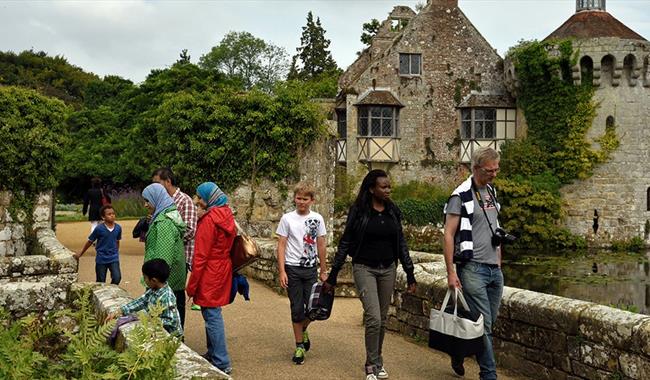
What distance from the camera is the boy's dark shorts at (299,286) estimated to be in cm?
636

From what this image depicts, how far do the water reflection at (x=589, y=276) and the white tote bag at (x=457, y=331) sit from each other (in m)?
12.2

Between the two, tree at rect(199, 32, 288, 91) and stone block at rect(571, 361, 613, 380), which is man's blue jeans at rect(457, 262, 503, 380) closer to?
stone block at rect(571, 361, 613, 380)

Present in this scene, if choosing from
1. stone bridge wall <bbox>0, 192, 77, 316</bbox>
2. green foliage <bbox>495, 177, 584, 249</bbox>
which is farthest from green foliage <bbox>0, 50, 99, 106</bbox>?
stone bridge wall <bbox>0, 192, 77, 316</bbox>

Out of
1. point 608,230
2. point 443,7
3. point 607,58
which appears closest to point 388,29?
point 443,7

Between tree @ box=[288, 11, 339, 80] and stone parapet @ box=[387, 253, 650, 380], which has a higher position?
tree @ box=[288, 11, 339, 80]

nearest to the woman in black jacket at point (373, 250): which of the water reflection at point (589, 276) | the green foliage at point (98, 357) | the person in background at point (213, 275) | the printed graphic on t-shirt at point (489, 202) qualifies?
the printed graphic on t-shirt at point (489, 202)

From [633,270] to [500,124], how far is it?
33.9 feet

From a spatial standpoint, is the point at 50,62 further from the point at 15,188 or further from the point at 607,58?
the point at 15,188

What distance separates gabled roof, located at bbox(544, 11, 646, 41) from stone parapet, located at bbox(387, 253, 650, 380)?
26104mm

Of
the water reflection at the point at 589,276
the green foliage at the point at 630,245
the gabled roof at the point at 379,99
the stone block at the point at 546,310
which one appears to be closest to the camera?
the stone block at the point at 546,310

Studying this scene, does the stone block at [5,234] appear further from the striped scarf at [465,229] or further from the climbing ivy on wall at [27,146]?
the striped scarf at [465,229]

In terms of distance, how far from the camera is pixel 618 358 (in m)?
4.95

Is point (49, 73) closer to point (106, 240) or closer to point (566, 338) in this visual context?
point (106, 240)

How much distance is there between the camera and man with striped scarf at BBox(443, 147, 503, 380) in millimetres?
5152
